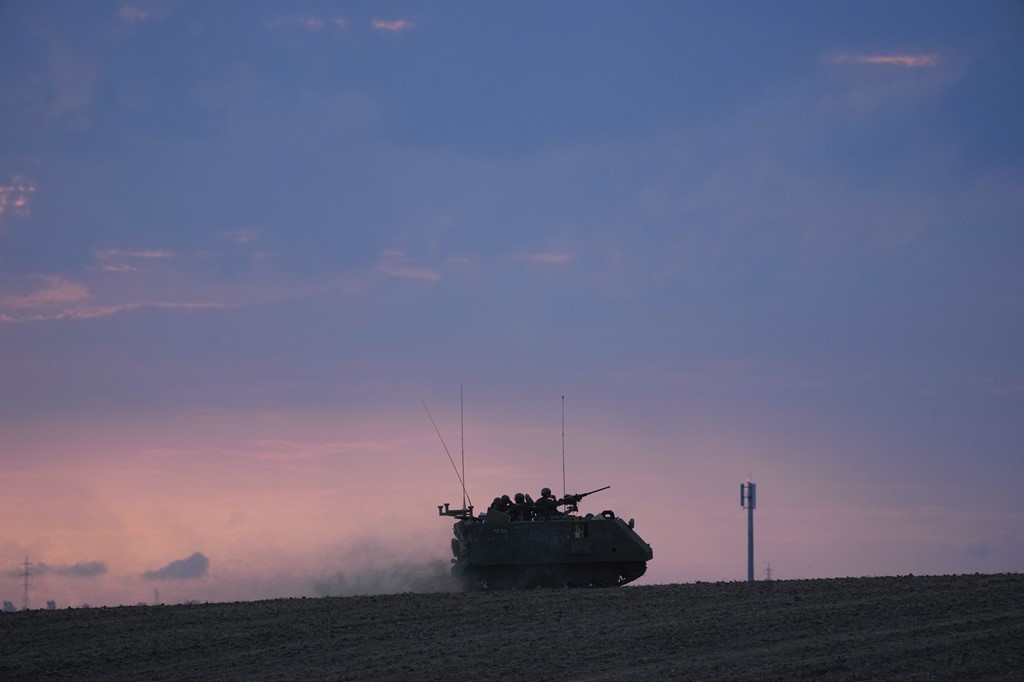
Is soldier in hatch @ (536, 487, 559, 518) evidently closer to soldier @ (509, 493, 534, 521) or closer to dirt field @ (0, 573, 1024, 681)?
soldier @ (509, 493, 534, 521)

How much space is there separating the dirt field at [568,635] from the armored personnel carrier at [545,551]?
4185 millimetres

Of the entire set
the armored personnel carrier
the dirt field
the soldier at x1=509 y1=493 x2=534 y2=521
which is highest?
the soldier at x1=509 y1=493 x2=534 y2=521

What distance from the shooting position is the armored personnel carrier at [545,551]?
130 ft

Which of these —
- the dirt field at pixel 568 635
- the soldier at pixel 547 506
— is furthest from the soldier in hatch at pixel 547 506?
the dirt field at pixel 568 635

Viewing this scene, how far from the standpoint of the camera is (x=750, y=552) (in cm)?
7431

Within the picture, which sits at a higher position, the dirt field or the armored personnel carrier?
the armored personnel carrier

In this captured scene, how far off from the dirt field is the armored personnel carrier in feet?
13.7

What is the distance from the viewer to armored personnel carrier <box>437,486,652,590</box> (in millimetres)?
39750

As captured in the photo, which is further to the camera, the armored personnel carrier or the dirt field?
the armored personnel carrier

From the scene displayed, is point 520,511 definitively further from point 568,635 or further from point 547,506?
point 568,635

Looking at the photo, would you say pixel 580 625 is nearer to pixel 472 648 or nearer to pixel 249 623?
pixel 472 648

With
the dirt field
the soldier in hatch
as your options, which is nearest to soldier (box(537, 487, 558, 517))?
the soldier in hatch

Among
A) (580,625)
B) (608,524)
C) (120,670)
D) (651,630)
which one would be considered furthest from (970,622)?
(120,670)

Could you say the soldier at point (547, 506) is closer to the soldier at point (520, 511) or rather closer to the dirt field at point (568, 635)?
the soldier at point (520, 511)
